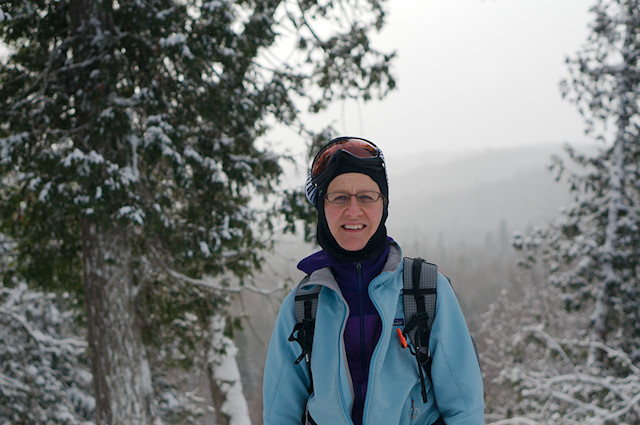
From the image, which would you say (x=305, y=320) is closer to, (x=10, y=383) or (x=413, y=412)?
(x=413, y=412)

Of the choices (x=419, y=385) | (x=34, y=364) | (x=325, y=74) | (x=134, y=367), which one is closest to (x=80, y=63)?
(x=325, y=74)

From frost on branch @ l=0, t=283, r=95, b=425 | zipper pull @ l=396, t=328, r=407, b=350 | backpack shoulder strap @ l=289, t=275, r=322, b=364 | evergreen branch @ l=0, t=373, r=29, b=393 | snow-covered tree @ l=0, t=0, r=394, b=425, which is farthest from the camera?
frost on branch @ l=0, t=283, r=95, b=425

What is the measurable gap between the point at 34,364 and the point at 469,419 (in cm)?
999

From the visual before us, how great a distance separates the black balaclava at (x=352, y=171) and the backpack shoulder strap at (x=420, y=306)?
16 centimetres

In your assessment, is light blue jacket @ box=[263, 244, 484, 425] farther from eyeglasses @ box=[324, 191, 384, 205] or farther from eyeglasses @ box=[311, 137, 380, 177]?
eyeglasses @ box=[311, 137, 380, 177]

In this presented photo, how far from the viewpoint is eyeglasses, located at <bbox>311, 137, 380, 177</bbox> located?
6.64ft

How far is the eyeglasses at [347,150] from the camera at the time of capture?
6.64ft

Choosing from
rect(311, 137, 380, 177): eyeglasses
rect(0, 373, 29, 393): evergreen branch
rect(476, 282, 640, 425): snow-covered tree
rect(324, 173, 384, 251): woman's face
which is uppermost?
rect(311, 137, 380, 177): eyeglasses

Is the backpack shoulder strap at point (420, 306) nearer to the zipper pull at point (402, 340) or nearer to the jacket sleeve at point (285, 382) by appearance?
the zipper pull at point (402, 340)

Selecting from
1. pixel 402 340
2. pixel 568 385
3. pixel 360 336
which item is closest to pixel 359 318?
pixel 360 336

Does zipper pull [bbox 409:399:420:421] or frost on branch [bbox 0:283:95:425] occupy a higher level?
zipper pull [bbox 409:399:420:421]

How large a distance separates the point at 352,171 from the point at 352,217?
8.0 inches

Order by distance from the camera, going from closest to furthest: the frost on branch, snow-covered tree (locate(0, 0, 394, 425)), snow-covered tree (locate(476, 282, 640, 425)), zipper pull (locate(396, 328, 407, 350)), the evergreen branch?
zipper pull (locate(396, 328, 407, 350)) → snow-covered tree (locate(0, 0, 394, 425)) → snow-covered tree (locate(476, 282, 640, 425)) → the evergreen branch → the frost on branch

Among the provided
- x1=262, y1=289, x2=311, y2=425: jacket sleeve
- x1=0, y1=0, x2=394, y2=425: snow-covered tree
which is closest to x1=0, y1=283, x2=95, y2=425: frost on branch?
x1=0, y1=0, x2=394, y2=425: snow-covered tree
